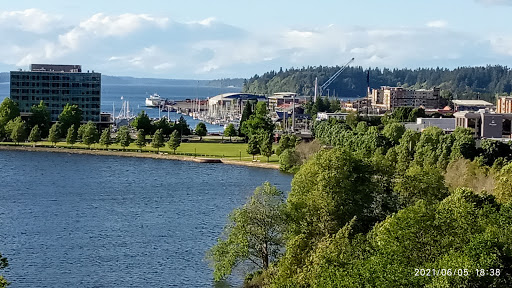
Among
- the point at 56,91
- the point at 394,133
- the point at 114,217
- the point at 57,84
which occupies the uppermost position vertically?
the point at 57,84

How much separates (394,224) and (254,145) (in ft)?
82.4

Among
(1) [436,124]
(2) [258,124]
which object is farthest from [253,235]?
(1) [436,124]

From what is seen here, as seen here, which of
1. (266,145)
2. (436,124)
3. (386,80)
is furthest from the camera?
(386,80)

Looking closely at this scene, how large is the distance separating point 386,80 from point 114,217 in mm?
129097

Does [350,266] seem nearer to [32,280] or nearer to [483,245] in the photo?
[483,245]

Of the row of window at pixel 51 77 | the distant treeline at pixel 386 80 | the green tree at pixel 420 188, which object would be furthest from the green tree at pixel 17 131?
the distant treeline at pixel 386 80

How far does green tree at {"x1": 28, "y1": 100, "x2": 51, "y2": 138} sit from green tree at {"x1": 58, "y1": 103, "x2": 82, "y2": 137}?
736 millimetres

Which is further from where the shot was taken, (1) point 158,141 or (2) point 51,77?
(2) point 51,77

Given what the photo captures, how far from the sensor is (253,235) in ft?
52.8

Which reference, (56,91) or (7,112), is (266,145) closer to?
(7,112)

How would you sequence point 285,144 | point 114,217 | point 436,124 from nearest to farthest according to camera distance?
1. point 114,217
2. point 285,144
3. point 436,124

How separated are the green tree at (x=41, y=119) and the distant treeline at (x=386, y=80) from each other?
85050 mm

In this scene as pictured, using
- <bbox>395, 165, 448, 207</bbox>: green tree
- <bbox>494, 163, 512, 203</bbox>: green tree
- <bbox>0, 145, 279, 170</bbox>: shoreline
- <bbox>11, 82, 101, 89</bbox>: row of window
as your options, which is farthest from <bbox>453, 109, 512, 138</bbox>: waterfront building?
<bbox>395, 165, 448, 207</bbox>: green tree

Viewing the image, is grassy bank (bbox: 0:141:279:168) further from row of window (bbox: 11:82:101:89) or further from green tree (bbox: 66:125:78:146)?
row of window (bbox: 11:82:101:89)
